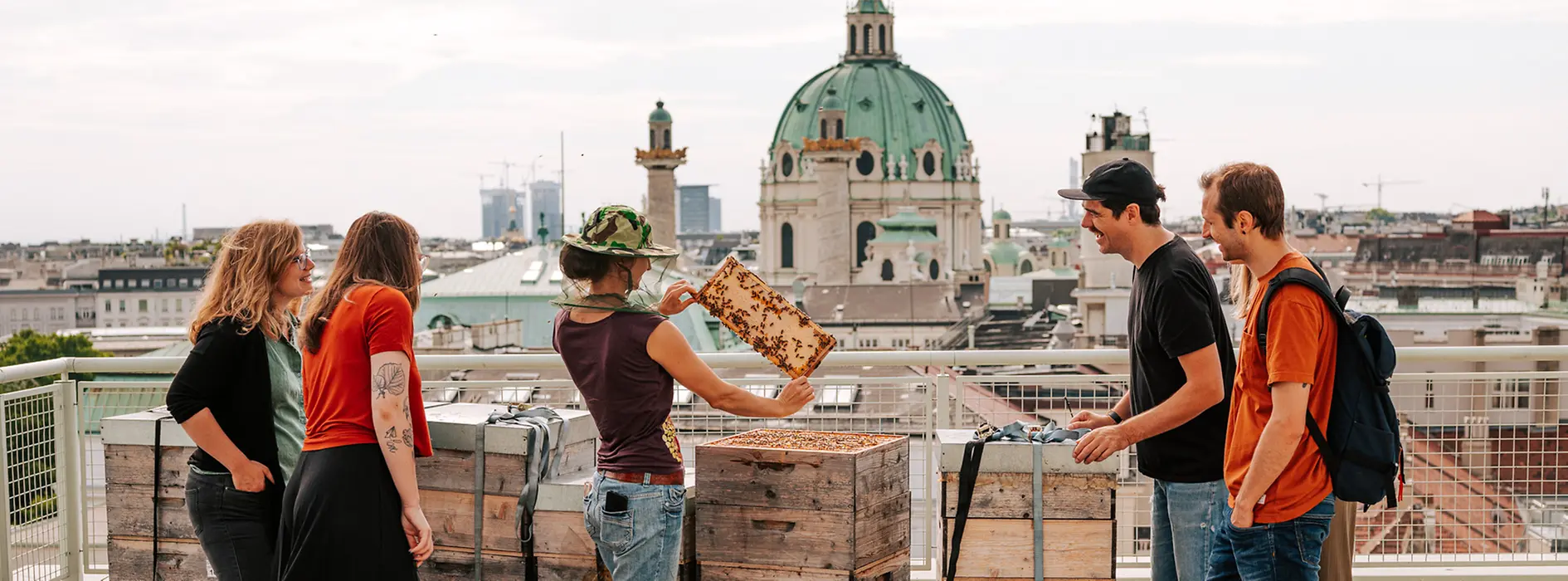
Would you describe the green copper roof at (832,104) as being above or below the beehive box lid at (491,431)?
above

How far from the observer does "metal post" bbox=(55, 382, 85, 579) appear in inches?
242

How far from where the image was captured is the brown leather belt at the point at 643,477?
4.11 metres

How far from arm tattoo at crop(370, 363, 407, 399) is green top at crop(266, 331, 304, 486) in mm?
471

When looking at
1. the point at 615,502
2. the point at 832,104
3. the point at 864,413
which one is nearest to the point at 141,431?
the point at 615,502

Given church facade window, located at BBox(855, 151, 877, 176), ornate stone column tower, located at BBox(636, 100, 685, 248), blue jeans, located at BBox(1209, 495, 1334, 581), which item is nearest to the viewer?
blue jeans, located at BBox(1209, 495, 1334, 581)

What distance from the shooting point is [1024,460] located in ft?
15.0

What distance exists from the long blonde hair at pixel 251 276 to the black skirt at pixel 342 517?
474mm

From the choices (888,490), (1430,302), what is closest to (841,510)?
(888,490)

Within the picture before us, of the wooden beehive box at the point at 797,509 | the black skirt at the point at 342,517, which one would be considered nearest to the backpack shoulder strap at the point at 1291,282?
the wooden beehive box at the point at 797,509

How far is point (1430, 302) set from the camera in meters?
68.1

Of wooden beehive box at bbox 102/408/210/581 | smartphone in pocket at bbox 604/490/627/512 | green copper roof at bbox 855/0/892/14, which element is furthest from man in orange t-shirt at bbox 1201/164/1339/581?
green copper roof at bbox 855/0/892/14

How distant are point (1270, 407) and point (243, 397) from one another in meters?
2.77

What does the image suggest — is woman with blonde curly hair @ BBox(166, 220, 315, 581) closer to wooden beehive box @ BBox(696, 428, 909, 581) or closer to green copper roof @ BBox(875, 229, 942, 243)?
wooden beehive box @ BBox(696, 428, 909, 581)

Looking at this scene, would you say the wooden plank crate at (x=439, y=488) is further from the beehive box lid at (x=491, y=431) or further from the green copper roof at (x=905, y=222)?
the green copper roof at (x=905, y=222)
